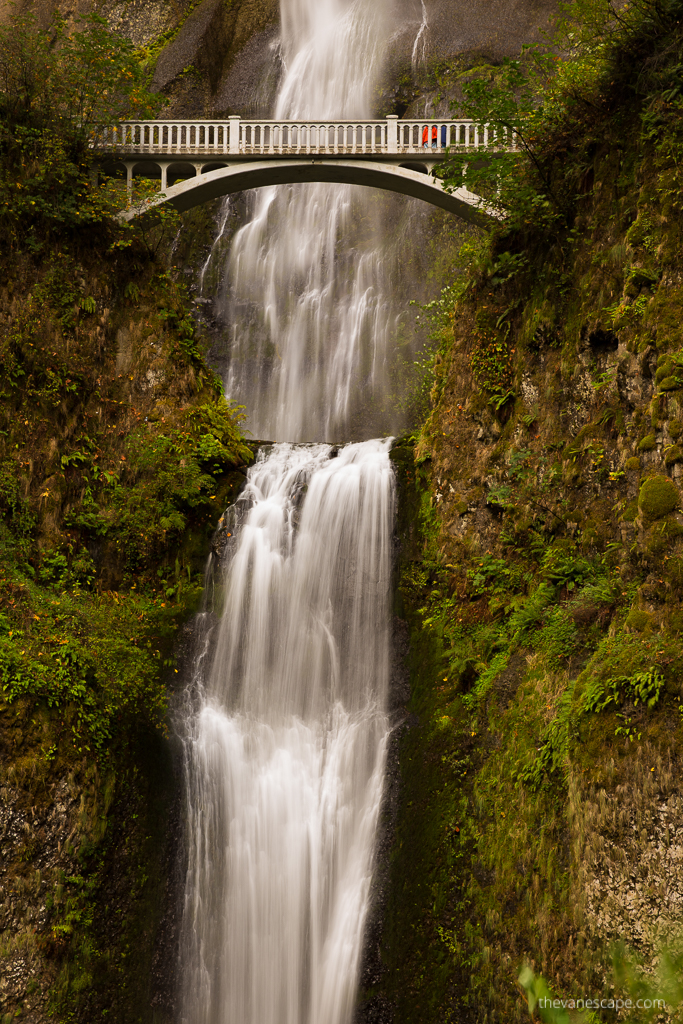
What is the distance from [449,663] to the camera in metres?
9.94

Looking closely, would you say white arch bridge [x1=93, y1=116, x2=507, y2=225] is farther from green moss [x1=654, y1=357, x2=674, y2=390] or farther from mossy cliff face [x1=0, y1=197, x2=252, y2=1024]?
green moss [x1=654, y1=357, x2=674, y2=390]

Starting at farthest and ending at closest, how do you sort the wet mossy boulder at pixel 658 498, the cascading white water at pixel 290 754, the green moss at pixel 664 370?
the cascading white water at pixel 290 754, the green moss at pixel 664 370, the wet mossy boulder at pixel 658 498

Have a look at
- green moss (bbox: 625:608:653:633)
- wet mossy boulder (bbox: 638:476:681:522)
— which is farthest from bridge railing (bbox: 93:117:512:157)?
green moss (bbox: 625:608:653:633)

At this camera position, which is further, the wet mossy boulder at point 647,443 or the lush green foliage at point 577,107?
the lush green foliage at point 577,107

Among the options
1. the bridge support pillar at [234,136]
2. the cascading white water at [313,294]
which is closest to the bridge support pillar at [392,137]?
the bridge support pillar at [234,136]

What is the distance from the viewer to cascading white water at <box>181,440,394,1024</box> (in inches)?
339

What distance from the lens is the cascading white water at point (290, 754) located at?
28.3 ft

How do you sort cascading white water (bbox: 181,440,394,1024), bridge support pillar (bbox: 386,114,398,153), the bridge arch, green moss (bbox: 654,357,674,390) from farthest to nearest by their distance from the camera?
bridge support pillar (bbox: 386,114,398,153) < the bridge arch < cascading white water (bbox: 181,440,394,1024) < green moss (bbox: 654,357,674,390)

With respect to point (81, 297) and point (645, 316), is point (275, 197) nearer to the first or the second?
point (81, 297)

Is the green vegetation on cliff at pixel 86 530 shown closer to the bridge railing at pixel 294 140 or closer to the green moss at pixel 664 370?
the bridge railing at pixel 294 140

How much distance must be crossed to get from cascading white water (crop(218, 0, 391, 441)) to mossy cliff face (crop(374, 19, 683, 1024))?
730cm

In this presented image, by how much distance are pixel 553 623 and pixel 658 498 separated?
1.87 m

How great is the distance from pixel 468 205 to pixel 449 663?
781 centimetres

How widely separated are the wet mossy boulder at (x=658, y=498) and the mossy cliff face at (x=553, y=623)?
0.02 m
